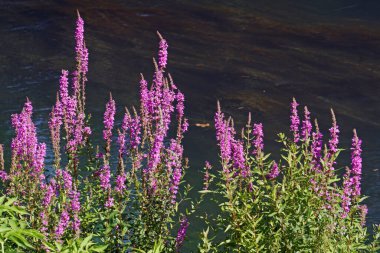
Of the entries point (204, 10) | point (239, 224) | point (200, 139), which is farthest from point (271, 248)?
point (204, 10)

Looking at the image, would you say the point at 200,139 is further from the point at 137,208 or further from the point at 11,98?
the point at 137,208

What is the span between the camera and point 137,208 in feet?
17.1

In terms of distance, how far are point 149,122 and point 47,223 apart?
1038 mm

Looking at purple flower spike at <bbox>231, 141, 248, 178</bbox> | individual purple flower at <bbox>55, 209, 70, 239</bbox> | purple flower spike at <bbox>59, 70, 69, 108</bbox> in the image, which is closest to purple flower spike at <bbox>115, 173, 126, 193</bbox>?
individual purple flower at <bbox>55, 209, 70, 239</bbox>

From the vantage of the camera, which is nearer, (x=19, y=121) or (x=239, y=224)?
(x=239, y=224)

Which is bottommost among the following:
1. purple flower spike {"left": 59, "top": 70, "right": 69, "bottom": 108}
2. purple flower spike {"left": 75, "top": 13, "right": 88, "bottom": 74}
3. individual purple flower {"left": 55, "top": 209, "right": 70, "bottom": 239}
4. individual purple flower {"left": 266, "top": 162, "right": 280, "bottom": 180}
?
individual purple flower {"left": 55, "top": 209, "right": 70, "bottom": 239}

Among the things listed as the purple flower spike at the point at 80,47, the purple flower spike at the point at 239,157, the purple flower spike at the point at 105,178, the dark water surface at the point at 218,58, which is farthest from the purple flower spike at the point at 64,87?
the dark water surface at the point at 218,58

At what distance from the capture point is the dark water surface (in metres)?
10.9

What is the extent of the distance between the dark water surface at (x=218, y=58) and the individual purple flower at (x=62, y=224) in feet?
12.7

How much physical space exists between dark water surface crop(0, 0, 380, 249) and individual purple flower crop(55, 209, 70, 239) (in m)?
3.88

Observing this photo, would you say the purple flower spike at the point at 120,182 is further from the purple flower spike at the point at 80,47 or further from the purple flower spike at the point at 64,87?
the purple flower spike at the point at 80,47

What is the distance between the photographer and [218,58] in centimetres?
1360

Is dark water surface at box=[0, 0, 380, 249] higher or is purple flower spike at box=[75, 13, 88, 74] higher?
purple flower spike at box=[75, 13, 88, 74]

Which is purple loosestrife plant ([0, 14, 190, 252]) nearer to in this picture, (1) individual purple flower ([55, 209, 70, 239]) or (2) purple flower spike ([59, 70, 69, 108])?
(1) individual purple flower ([55, 209, 70, 239])
